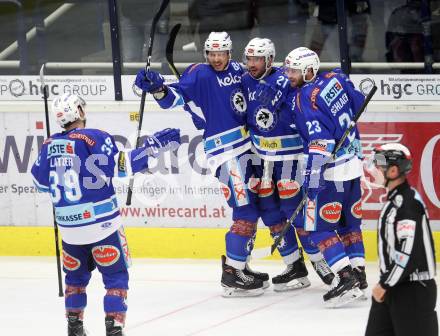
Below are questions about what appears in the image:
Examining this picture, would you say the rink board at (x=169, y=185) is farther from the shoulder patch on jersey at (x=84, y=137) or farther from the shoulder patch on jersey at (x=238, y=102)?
the shoulder patch on jersey at (x=84, y=137)

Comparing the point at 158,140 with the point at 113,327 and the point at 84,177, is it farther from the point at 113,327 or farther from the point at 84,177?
the point at 113,327

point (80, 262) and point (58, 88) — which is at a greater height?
point (58, 88)

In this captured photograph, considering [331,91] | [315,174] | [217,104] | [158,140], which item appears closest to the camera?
[158,140]


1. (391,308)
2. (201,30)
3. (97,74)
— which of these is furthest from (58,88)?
(391,308)

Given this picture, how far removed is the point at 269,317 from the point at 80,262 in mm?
1376

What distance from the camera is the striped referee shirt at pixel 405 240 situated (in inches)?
202

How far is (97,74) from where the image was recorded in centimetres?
963

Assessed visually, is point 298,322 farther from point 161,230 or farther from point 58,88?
point 58,88

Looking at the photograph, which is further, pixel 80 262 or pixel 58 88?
pixel 58 88

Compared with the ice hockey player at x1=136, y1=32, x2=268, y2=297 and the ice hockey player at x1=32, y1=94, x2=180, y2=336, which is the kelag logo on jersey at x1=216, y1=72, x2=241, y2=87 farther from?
the ice hockey player at x1=32, y1=94, x2=180, y2=336

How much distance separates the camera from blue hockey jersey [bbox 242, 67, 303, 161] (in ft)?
26.4

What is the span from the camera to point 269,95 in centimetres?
802

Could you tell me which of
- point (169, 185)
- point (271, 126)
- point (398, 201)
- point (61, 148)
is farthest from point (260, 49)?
point (398, 201)

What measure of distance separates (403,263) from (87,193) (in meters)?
2.08
